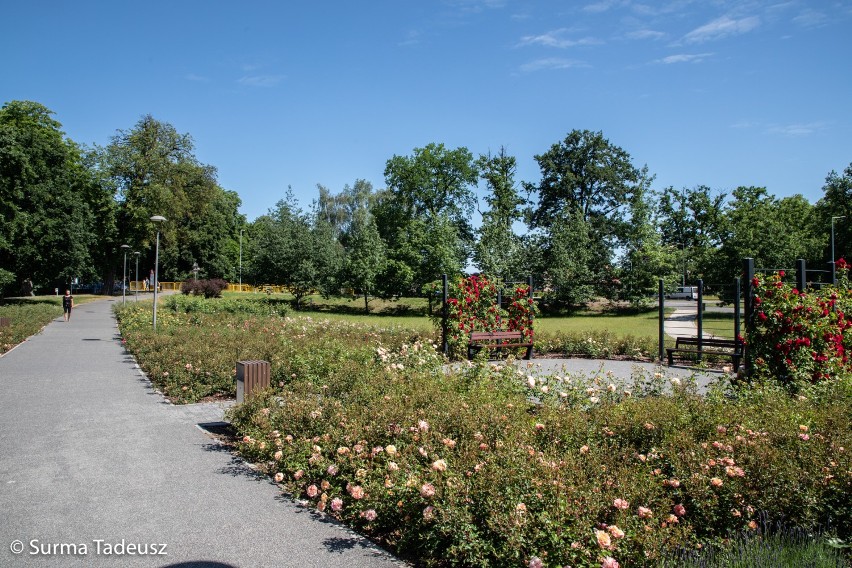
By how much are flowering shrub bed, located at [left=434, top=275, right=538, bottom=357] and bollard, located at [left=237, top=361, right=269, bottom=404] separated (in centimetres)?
645

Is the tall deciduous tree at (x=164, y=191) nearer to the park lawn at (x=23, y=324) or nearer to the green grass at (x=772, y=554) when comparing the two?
the park lawn at (x=23, y=324)

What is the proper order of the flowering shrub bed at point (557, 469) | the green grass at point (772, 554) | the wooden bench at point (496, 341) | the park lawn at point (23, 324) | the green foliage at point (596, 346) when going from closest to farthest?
the green grass at point (772, 554)
the flowering shrub bed at point (557, 469)
the wooden bench at point (496, 341)
the green foliage at point (596, 346)
the park lawn at point (23, 324)

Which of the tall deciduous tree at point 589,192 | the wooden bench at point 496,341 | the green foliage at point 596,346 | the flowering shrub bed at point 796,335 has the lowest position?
the green foliage at point 596,346

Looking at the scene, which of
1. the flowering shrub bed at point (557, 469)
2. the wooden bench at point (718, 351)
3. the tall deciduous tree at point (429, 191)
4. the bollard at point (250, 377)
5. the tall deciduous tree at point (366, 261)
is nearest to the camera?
the flowering shrub bed at point (557, 469)

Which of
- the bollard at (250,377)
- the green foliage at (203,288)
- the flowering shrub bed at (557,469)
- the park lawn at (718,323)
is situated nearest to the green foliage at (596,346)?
the park lawn at (718,323)

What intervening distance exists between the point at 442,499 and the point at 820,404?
15.2 feet

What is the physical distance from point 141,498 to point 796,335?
29.3 feet

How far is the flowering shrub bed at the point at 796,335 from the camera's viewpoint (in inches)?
338

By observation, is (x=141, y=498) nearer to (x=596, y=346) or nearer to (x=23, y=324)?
(x=596, y=346)

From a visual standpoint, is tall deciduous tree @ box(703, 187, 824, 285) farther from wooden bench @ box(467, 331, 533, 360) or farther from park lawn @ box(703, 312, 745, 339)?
wooden bench @ box(467, 331, 533, 360)

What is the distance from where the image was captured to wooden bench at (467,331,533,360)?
14.4 meters

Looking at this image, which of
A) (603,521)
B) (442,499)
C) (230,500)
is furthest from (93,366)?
(603,521)

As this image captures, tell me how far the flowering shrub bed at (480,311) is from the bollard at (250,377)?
6450 mm

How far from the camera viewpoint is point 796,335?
870 cm
